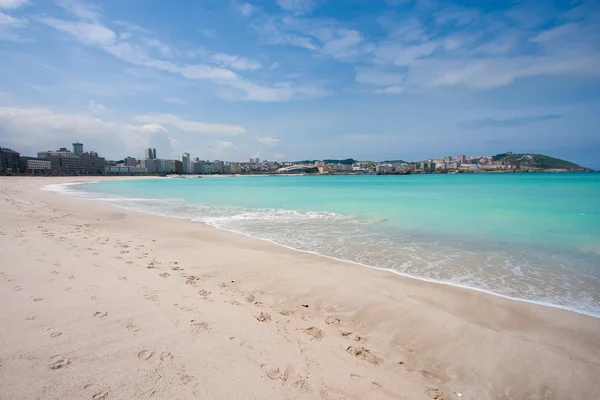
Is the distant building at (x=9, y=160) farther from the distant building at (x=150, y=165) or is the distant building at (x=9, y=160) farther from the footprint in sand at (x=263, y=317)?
the footprint in sand at (x=263, y=317)

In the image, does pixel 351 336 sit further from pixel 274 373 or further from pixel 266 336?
pixel 274 373

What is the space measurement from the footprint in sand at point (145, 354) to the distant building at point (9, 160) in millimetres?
137025

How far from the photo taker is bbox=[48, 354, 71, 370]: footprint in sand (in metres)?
2.43

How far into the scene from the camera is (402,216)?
14516 millimetres

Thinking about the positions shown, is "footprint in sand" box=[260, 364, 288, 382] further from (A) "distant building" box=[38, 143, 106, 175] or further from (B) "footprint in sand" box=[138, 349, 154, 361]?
(A) "distant building" box=[38, 143, 106, 175]

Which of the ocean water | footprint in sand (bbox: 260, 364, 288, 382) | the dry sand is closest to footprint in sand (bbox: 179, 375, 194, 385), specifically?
the dry sand

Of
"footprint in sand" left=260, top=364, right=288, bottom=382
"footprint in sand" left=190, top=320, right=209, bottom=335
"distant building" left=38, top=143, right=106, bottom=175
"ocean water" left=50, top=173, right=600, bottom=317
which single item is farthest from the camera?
"distant building" left=38, top=143, right=106, bottom=175

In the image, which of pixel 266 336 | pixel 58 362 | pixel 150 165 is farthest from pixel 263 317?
pixel 150 165

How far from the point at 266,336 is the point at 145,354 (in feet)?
4.11

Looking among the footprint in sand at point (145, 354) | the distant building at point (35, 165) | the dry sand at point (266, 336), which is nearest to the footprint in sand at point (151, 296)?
the dry sand at point (266, 336)

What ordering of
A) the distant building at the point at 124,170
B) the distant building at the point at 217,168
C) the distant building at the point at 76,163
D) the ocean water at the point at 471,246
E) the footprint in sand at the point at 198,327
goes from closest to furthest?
1. the footprint in sand at the point at 198,327
2. the ocean water at the point at 471,246
3. the distant building at the point at 76,163
4. the distant building at the point at 124,170
5. the distant building at the point at 217,168

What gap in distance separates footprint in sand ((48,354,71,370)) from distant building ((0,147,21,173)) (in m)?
137

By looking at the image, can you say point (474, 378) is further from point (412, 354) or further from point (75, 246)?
point (75, 246)

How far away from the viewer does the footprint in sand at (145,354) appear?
8.78 ft
